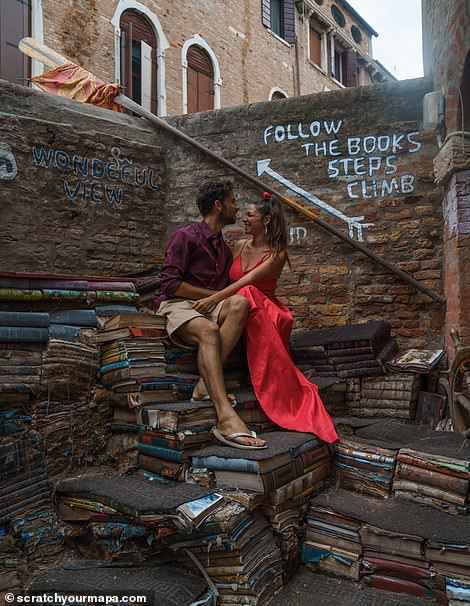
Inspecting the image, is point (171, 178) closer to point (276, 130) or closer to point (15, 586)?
point (276, 130)

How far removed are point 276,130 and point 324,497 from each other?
380 cm

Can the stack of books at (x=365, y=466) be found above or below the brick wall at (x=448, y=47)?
below

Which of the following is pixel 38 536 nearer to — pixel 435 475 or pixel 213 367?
pixel 213 367

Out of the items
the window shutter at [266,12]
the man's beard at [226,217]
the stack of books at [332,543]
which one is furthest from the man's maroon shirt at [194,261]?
the window shutter at [266,12]

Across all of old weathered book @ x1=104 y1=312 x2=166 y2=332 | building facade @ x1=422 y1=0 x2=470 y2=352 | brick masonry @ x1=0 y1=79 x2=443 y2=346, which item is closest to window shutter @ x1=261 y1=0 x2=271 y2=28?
brick masonry @ x1=0 y1=79 x2=443 y2=346

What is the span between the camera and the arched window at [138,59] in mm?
10484

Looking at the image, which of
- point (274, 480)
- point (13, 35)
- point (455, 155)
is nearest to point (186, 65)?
point (13, 35)

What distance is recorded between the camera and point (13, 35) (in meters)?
8.74

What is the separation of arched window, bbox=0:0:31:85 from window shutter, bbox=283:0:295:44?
340 inches

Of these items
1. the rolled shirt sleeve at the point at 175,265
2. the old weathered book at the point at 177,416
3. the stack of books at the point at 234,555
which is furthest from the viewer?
the rolled shirt sleeve at the point at 175,265

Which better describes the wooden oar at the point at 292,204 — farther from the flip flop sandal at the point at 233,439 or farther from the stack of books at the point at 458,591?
the stack of books at the point at 458,591

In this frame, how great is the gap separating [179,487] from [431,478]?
1311 mm

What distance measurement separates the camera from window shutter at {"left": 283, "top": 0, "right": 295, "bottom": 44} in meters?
15.4

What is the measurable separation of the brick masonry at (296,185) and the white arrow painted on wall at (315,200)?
0.02 m
